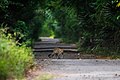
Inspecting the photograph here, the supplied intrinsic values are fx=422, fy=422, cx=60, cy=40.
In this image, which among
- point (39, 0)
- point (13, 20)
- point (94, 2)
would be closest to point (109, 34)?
point (94, 2)

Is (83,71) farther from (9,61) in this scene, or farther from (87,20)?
(87,20)

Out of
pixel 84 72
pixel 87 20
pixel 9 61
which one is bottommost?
pixel 87 20

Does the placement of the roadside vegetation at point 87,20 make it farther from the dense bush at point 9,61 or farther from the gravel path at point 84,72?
the dense bush at point 9,61

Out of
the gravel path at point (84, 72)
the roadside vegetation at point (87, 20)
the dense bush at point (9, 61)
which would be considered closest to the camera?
the dense bush at point (9, 61)

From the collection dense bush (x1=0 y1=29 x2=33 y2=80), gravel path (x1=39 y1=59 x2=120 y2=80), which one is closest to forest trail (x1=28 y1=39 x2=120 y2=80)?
gravel path (x1=39 y1=59 x2=120 y2=80)

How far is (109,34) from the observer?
2928cm

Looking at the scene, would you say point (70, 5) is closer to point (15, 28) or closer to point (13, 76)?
point (15, 28)

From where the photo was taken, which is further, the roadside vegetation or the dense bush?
the roadside vegetation

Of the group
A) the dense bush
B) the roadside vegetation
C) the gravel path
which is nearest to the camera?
the dense bush

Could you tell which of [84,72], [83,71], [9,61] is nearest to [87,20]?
[83,71]

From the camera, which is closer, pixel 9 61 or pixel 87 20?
pixel 9 61

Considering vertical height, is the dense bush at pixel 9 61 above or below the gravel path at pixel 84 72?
above

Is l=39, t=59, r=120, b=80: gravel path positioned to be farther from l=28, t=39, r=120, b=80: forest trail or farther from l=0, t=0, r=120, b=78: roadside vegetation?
l=0, t=0, r=120, b=78: roadside vegetation

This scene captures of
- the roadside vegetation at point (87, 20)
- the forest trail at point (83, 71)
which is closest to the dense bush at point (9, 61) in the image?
the forest trail at point (83, 71)
